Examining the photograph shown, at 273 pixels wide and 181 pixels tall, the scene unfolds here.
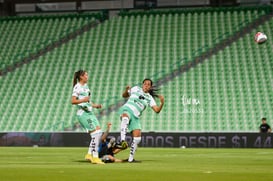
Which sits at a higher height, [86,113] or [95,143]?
[86,113]

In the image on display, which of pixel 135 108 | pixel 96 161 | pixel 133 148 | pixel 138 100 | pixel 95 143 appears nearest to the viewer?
pixel 96 161

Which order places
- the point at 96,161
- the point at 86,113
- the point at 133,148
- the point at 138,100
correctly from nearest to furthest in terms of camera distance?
the point at 96,161 → the point at 86,113 → the point at 133,148 → the point at 138,100

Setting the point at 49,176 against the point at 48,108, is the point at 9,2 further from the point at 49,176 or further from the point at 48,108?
the point at 49,176

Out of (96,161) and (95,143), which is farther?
(95,143)

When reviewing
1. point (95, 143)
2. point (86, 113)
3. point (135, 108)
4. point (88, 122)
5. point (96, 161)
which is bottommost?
point (96, 161)

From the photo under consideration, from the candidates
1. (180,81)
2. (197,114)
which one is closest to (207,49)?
(180,81)

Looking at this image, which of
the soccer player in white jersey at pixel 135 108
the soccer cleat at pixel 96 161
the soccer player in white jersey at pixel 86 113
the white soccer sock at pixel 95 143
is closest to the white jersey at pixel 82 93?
the soccer player in white jersey at pixel 86 113

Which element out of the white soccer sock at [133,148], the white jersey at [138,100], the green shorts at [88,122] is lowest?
the white soccer sock at [133,148]

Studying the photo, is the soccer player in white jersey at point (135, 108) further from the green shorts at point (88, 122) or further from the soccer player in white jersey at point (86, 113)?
the green shorts at point (88, 122)

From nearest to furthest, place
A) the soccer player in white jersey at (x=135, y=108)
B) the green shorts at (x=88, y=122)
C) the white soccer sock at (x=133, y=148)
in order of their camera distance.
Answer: the green shorts at (x=88, y=122)
the white soccer sock at (x=133, y=148)
the soccer player in white jersey at (x=135, y=108)

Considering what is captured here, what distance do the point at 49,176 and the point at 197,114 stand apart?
2562cm

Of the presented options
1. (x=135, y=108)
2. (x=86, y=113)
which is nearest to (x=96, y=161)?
(x=86, y=113)

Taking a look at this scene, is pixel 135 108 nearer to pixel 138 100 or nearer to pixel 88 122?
pixel 138 100

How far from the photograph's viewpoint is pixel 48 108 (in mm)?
40438
